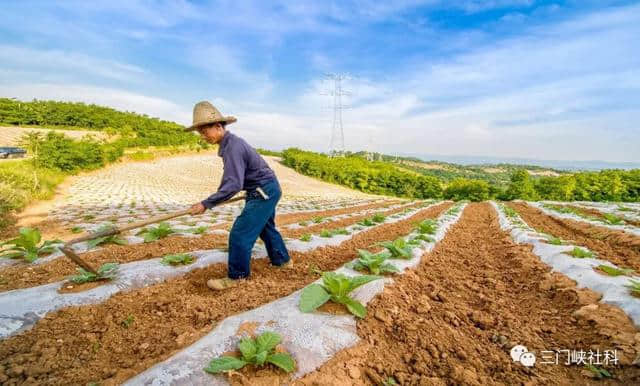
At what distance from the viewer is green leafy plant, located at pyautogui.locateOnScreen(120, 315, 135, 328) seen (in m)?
2.51

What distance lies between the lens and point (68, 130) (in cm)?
3912

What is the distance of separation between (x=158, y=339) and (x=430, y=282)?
8.88 feet

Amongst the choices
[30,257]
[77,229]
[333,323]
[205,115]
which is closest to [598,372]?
[333,323]

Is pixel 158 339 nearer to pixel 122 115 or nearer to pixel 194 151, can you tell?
pixel 194 151

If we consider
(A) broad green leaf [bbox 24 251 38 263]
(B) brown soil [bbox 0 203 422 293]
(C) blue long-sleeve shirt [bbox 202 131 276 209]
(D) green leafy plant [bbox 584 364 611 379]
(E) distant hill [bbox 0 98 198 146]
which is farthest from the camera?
(E) distant hill [bbox 0 98 198 146]

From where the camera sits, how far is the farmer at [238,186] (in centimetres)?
306

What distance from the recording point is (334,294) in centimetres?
242

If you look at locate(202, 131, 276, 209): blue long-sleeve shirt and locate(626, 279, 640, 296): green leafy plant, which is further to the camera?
locate(202, 131, 276, 209): blue long-sleeve shirt

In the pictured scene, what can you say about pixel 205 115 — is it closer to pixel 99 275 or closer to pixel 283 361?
pixel 99 275

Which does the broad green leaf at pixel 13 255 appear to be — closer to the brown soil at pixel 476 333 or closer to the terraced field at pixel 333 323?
the terraced field at pixel 333 323

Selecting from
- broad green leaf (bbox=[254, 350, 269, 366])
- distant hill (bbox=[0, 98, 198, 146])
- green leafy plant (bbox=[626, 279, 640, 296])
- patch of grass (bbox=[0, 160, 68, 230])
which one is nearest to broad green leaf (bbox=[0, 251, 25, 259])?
broad green leaf (bbox=[254, 350, 269, 366])

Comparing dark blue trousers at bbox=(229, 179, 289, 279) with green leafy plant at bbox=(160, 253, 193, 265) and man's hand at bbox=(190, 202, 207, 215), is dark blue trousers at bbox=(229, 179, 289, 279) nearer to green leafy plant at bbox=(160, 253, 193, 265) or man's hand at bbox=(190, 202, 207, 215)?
man's hand at bbox=(190, 202, 207, 215)

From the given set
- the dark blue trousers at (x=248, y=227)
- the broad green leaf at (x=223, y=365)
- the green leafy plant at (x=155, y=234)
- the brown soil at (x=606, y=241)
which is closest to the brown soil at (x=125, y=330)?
the dark blue trousers at (x=248, y=227)

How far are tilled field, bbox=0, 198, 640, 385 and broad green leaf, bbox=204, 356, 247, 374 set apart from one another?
48mm
